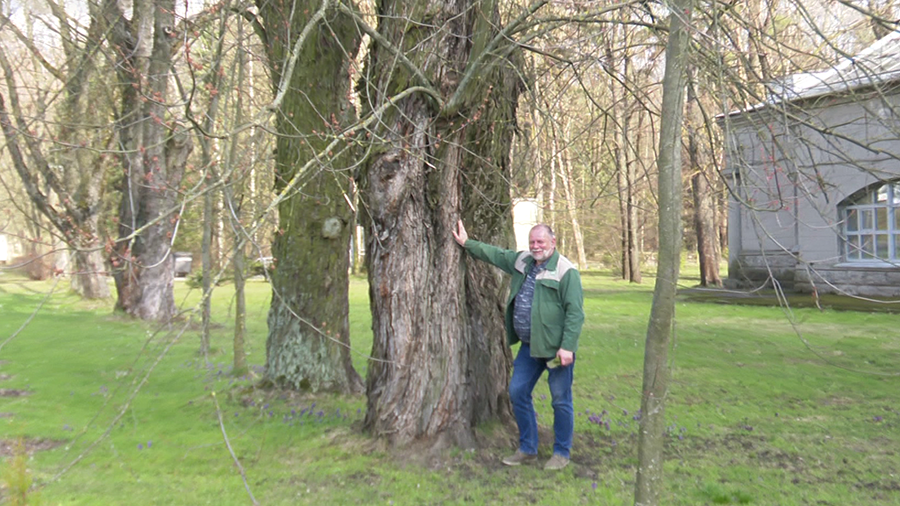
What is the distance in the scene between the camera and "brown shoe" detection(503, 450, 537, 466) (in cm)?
567

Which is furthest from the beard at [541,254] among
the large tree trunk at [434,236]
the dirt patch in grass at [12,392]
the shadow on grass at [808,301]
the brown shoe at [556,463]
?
the shadow on grass at [808,301]

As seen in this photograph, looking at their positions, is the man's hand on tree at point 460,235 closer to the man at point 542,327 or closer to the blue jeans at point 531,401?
the man at point 542,327

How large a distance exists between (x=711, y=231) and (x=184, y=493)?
22.3 m

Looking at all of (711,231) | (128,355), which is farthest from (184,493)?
(711,231)

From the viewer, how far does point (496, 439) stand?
19.9ft

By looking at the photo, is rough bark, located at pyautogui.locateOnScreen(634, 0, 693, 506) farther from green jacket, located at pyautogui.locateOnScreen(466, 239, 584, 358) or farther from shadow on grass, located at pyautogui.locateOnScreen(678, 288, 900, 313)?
→ shadow on grass, located at pyautogui.locateOnScreen(678, 288, 900, 313)

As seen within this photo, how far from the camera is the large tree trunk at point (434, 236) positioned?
5973mm

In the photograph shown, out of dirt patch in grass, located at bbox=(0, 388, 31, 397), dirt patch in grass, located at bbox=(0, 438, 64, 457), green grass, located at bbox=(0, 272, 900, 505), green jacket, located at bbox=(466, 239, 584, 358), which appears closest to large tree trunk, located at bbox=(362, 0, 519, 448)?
green grass, located at bbox=(0, 272, 900, 505)

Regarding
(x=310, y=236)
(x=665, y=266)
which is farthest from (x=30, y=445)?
(x=665, y=266)

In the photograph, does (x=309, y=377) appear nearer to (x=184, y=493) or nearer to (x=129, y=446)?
(x=129, y=446)

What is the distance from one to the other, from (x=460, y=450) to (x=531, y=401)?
760mm

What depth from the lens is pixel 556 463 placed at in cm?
558

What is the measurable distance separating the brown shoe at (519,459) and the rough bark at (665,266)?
1751mm

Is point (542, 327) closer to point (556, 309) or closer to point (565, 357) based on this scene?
point (556, 309)
